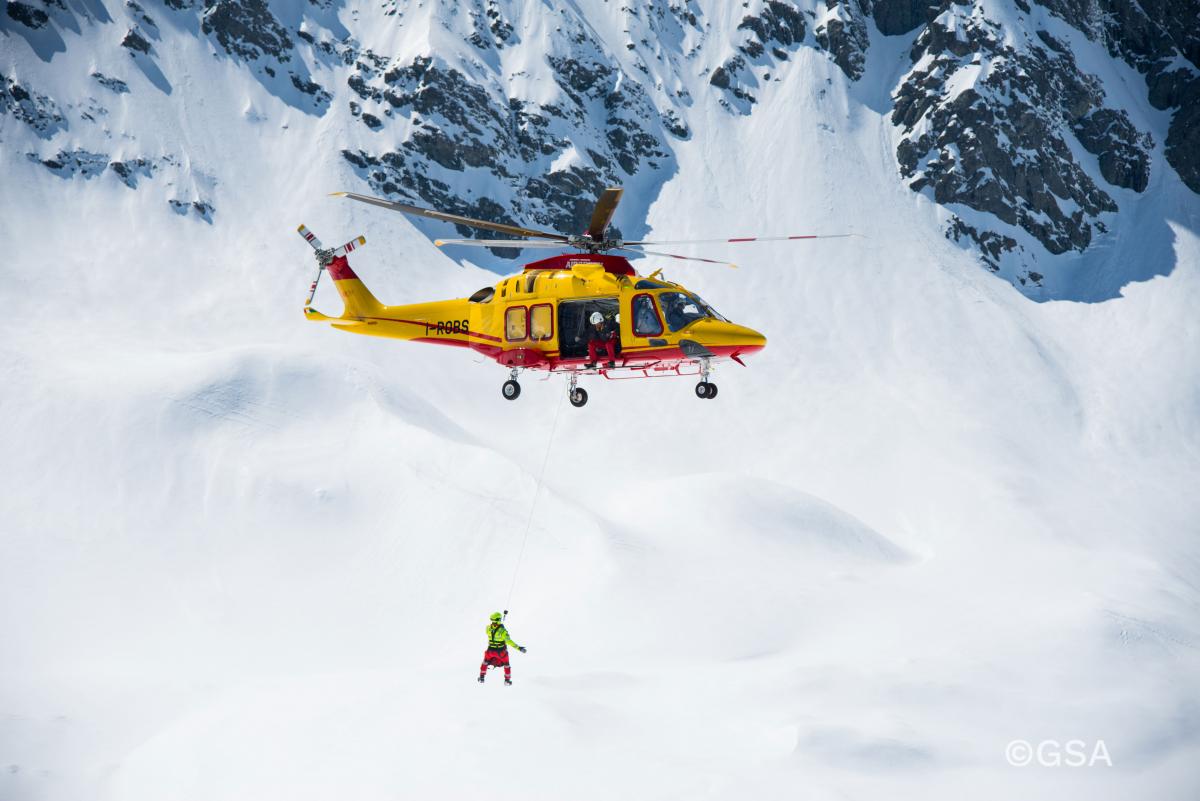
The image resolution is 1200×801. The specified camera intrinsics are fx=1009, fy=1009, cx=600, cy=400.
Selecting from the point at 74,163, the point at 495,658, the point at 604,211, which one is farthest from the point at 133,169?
the point at 604,211

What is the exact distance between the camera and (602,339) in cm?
2098

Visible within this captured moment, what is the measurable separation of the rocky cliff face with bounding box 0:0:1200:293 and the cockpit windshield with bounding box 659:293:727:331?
63.8m

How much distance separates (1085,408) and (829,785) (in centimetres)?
5676

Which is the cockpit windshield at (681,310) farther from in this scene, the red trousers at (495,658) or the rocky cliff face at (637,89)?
the rocky cliff face at (637,89)

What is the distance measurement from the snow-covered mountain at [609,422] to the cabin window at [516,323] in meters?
8.77

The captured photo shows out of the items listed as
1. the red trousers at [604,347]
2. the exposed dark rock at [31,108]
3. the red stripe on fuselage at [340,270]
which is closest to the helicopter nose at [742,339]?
the red trousers at [604,347]

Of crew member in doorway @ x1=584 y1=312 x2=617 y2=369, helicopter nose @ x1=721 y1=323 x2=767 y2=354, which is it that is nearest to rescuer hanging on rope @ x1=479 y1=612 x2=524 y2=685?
crew member in doorway @ x1=584 y1=312 x2=617 y2=369

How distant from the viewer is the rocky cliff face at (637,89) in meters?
83.5

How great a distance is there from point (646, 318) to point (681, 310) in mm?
736

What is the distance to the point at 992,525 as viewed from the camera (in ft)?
187

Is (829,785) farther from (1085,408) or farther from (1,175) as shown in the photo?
(1,175)

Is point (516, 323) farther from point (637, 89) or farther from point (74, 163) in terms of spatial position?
point (637, 89)

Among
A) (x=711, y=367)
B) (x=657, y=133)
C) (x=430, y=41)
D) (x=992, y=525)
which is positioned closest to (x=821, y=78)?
(x=657, y=133)

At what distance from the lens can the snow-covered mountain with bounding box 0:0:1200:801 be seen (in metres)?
27.4
